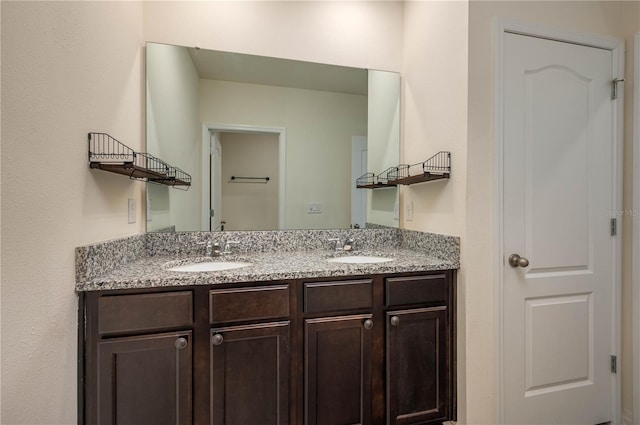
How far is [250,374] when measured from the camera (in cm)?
130

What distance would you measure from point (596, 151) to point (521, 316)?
98 centimetres

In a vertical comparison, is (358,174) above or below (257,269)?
above

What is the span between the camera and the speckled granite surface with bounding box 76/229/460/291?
1209 millimetres

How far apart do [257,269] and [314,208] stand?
737mm

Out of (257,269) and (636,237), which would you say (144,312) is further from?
(636,237)

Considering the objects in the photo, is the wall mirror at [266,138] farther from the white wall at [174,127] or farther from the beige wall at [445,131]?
the beige wall at [445,131]

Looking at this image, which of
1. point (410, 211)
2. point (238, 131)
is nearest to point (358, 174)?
point (410, 211)

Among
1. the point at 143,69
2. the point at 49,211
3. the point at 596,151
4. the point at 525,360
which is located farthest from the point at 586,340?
the point at 143,69

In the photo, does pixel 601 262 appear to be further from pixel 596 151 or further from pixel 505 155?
pixel 505 155

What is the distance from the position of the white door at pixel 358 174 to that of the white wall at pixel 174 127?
0.99 metres

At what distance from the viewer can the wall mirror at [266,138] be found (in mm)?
1812

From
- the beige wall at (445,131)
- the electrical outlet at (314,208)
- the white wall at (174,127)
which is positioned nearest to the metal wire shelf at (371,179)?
the beige wall at (445,131)

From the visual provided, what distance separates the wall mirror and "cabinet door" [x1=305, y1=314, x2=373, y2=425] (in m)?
0.75

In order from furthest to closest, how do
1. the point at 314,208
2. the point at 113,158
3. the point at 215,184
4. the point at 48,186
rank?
the point at 314,208, the point at 215,184, the point at 113,158, the point at 48,186
